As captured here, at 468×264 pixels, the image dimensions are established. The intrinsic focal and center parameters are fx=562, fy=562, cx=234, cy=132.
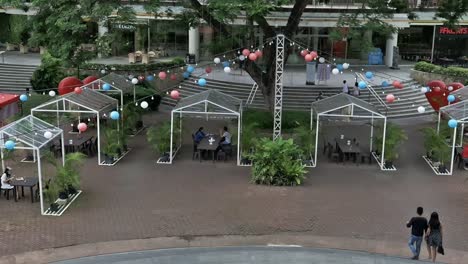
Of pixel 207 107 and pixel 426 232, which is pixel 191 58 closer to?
pixel 207 107

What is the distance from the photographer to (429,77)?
3350 cm

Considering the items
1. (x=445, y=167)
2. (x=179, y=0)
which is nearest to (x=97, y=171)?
(x=179, y=0)

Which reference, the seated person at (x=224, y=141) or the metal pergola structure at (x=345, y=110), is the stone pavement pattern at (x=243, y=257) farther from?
the seated person at (x=224, y=141)

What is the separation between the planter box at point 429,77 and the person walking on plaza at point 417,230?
21.7 metres

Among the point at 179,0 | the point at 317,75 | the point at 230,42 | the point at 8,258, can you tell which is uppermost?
the point at 179,0

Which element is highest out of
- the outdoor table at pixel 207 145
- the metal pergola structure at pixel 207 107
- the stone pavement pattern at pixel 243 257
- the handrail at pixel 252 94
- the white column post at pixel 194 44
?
the white column post at pixel 194 44

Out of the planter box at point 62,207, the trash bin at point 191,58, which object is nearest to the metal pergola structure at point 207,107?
the planter box at point 62,207

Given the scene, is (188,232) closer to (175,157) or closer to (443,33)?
→ (175,157)

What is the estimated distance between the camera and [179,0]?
24.1 meters

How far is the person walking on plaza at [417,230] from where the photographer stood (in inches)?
488

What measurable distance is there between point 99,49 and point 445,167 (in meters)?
13.7

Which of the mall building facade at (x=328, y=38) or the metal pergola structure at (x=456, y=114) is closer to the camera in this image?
the metal pergola structure at (x=456, y=114)

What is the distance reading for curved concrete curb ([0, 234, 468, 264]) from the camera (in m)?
12.9

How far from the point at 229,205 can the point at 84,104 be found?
291 inches
